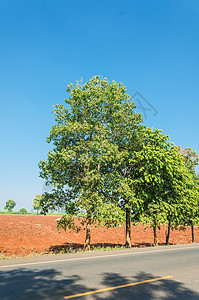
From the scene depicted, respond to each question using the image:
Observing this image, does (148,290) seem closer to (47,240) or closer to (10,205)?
(47,240)

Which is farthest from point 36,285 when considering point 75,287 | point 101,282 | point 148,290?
point 148,290

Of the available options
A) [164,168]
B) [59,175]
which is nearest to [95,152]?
[59,175]

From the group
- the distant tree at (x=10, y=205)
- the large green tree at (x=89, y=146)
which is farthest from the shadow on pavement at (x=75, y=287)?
the distant tree at (x=10, y=205)

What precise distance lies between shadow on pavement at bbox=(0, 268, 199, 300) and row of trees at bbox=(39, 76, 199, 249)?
328 inches

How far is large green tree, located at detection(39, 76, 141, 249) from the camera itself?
15773 millimetres

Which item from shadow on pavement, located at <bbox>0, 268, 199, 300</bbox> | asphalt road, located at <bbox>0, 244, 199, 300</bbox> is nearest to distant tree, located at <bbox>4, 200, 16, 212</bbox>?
asphalt road, located at <bbox>0, 244, 199, 300</bbox>

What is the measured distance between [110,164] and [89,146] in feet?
10.1

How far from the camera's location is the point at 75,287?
5918 mm

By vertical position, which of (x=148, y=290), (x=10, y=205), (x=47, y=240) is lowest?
(x=47, y=240)

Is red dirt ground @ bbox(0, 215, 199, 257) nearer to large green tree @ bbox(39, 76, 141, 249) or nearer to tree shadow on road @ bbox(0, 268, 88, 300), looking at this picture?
large green tree @ bbox(39, 76, 141, 249)

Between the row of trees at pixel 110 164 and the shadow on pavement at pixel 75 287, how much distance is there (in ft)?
27.4

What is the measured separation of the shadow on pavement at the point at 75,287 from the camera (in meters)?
5.37

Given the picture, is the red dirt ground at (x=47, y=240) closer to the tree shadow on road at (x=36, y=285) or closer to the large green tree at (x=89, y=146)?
the large green tree at (x=89, y=146)

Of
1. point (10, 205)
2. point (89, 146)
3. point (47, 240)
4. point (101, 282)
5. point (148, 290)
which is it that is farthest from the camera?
point (10, 205)
